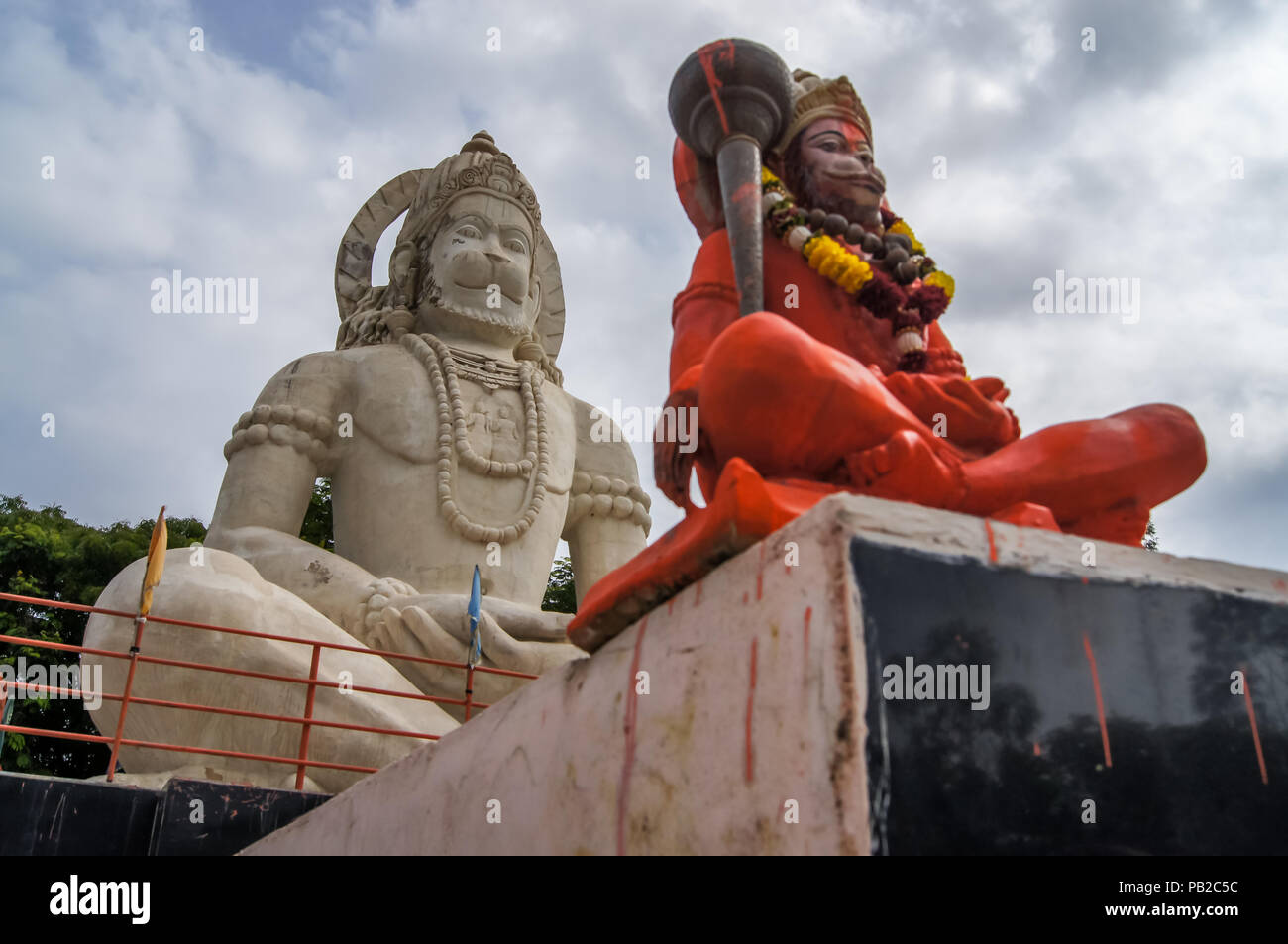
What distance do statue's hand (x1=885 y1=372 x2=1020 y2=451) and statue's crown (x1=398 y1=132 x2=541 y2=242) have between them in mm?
5450

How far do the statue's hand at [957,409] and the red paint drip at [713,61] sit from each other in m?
0.81

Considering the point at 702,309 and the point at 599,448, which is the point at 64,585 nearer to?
the point at 599,448

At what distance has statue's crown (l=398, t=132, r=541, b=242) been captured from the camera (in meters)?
7.35

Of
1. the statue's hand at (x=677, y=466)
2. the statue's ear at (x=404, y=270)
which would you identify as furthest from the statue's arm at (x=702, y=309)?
the statue's ear at (x=404, y=270)

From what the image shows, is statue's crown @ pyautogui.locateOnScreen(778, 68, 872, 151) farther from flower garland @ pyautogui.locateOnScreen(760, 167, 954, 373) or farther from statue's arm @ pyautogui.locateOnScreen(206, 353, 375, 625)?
statue's arm @ pyautogui.locateOnScreen(206, 353, 375, 625)

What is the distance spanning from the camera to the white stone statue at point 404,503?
460cm

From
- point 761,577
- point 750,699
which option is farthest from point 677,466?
point 750,699

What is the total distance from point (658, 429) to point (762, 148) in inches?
38.9

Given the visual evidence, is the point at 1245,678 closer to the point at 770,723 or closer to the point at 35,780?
the point at 770,723

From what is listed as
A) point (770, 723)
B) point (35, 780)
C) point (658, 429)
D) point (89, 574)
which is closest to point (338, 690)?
point (35, 780)

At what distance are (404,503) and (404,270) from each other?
1.88 m

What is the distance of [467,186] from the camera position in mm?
7348
